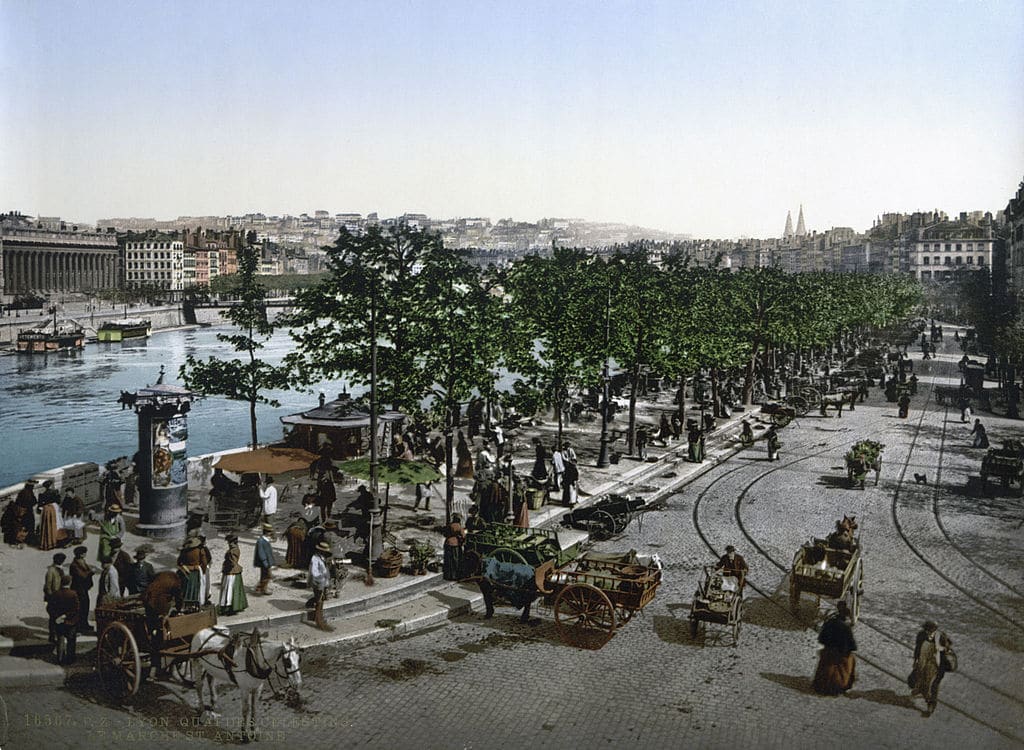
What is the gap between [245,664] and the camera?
11344 millimetres

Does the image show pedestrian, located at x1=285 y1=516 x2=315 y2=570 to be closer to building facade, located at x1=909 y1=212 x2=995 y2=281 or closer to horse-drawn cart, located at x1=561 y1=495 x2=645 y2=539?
horse-drawn cart, located at x1=561 y1=495 x2=645 y2=539

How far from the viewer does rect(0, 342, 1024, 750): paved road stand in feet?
37.3

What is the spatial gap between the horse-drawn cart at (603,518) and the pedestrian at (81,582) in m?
11.3

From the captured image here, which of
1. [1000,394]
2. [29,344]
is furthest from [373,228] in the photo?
[29,344]

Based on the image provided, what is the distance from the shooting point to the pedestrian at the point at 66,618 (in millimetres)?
13406

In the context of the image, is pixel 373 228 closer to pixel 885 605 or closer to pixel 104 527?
pixel 104 527

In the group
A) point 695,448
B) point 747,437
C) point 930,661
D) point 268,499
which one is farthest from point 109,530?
point 747,437

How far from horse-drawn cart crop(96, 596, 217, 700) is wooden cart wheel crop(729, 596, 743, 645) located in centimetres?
819

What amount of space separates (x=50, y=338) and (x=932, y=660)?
9034 cm

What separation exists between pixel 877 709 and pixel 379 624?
8.14 m

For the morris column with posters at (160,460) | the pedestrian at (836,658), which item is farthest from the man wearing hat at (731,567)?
the morris column with posters at (160,460)

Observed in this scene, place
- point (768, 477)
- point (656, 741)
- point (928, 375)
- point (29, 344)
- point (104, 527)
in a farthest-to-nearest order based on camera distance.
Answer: point (29, 344), point (928, 375), point (768, 477), point (104, 527), point (656, 741)

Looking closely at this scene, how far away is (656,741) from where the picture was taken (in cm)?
1121

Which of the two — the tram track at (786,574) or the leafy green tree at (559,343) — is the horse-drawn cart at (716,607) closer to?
the tram track at (786,574)
